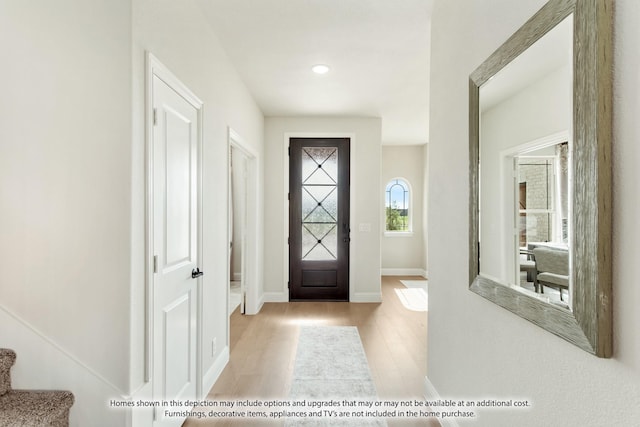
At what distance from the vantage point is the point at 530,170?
119cm

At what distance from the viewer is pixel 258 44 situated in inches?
112

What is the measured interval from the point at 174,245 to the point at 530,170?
1.78 m

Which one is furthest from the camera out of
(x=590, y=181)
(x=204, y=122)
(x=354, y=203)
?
(x=354, y=203)

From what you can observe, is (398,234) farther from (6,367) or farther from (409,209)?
(6,367)

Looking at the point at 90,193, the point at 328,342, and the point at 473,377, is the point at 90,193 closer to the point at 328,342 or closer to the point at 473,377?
the point at 473,377

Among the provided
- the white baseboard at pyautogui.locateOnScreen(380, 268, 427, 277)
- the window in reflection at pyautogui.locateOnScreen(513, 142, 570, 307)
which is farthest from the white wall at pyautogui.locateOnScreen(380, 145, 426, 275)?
the window in reflection at pyautogui.locateOnScreen(513, 142, 570, 307)

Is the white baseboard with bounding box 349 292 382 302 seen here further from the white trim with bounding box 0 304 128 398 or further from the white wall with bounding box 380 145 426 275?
the white trim with bounding box 0 304 128 398

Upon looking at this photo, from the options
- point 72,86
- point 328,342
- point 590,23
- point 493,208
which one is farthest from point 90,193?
point 328,342

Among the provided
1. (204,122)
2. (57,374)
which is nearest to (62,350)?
(57,374)

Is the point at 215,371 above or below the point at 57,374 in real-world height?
below

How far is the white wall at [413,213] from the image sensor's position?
7.06 metres

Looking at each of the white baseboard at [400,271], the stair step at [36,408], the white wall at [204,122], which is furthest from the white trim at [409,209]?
the stair step at [36,408]

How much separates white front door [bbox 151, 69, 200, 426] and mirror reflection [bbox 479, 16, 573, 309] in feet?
5.15

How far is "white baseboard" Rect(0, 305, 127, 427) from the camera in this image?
4.95 ft
